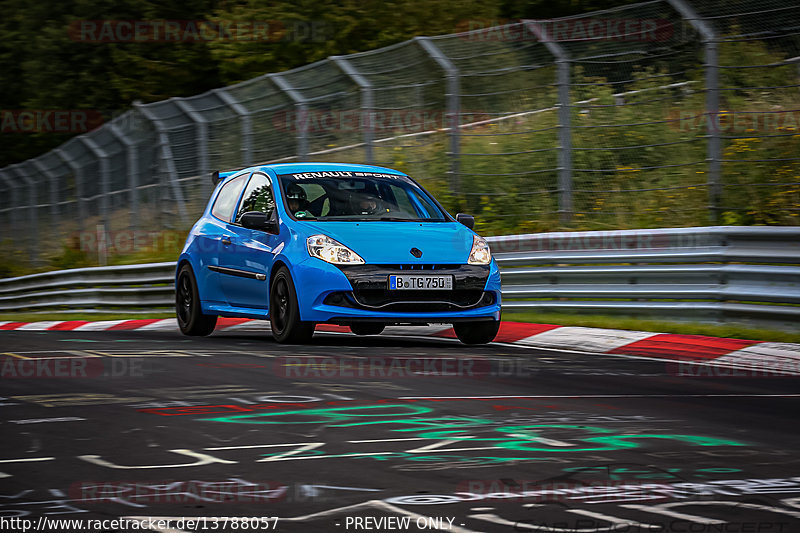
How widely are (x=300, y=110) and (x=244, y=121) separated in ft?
6.06

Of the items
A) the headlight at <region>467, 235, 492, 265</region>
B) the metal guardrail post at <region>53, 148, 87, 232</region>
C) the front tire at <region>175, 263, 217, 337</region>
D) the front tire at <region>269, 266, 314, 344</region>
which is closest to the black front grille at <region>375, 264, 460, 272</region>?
the headlight at <region>467, 235, 492, 265</region>

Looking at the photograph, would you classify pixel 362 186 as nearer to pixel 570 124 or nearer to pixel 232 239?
pixel 232 239

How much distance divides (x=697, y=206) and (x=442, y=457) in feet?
30.4

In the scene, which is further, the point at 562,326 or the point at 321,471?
the point at 562,326

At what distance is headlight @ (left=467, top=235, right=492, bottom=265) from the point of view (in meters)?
10.5

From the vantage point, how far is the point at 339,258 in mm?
10141

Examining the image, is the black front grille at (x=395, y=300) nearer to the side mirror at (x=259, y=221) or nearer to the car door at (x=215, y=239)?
the side mirror at (x=259, y=221)

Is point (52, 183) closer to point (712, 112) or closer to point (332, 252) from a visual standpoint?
point (712, 112)

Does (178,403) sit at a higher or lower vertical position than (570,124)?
lower

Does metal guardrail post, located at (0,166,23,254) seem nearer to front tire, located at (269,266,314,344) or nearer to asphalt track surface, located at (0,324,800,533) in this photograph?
front tire, located at (269,266,314,344)

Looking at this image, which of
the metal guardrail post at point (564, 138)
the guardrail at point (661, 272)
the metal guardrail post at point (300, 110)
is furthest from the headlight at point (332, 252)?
the metal guardrail post at point (300, 110)

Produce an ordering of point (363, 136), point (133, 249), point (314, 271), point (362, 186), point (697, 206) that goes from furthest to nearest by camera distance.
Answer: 1. point (133, 249)
2. point (363, 136)
3. point (697, 206)
4. point (362, 186)
5. point (314, 271)

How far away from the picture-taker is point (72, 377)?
27.9ft

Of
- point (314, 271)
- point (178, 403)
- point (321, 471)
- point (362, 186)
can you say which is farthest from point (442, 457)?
point (362, 186)
